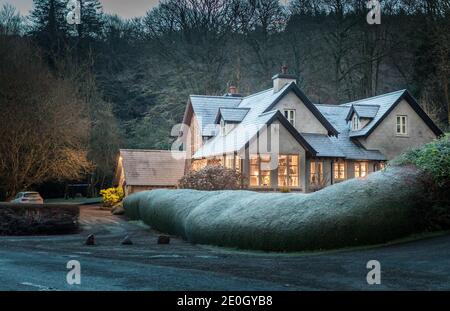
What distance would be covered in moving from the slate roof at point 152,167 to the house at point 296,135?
1751 mm

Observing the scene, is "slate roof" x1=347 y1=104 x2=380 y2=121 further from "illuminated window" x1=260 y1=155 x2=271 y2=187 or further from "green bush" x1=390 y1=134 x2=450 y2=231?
"green bush" x1=390 y1=134 x2=450 y2=231

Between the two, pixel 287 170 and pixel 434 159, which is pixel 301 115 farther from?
pixel 434 159

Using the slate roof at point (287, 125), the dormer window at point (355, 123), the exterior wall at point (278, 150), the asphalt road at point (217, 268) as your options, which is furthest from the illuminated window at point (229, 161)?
the asphalt road at point (217, 268)

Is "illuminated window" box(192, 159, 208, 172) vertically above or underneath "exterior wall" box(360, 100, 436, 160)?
underneath

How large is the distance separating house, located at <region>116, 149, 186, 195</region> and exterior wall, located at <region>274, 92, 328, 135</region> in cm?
1061

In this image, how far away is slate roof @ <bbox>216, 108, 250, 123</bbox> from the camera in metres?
41.4

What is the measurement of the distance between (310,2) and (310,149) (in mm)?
24813

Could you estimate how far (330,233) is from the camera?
651 inches

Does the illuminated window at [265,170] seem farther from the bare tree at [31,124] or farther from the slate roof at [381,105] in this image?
the bare tree at [31,124]

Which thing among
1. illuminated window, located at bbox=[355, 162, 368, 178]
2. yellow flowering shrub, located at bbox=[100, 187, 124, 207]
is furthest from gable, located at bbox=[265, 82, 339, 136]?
yellow flowering shrub, located at bbox=[100, 187, 124, 207]

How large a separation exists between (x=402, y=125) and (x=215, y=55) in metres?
22.1
